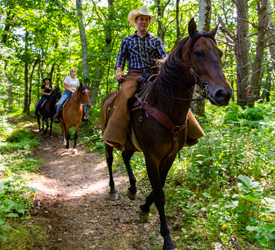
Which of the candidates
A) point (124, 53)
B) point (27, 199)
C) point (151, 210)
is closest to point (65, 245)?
point (27, 199)

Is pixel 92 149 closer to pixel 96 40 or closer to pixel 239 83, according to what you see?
pixel 239 83

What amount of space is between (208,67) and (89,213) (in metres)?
3.78

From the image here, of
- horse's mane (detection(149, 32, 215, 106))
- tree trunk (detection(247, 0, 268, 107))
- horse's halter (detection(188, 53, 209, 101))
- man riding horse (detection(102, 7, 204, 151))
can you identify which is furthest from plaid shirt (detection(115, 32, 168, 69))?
tree trunk (detection(247, 0, 268, 107))

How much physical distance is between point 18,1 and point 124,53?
986cm

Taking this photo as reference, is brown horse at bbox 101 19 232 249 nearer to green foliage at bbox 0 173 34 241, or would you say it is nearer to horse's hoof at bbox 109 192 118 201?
horse's hoof at bbox 109 192 118 201

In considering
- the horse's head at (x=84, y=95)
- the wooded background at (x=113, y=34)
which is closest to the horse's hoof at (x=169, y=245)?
the wooded background at (x=113, y=34)

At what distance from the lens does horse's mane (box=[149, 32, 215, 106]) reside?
2.74 meters

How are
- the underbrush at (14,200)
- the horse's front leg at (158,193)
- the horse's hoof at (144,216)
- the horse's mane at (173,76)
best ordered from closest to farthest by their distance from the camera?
the horse's mane at (173,76) < the underbrush at (14,200) < the horse's front leg at (158,193) < the horse's hoof at (144,216)

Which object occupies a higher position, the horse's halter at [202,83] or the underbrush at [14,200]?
the horse's halter at [202,83]

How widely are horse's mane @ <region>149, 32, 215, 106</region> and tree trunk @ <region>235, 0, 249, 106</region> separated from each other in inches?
281

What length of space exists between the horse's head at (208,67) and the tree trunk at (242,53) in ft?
24.4

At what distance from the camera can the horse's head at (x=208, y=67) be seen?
222cm

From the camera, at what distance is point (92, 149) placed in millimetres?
9781

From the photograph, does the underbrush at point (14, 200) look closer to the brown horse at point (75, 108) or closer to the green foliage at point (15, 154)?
the green foliage at point (15, 154)
